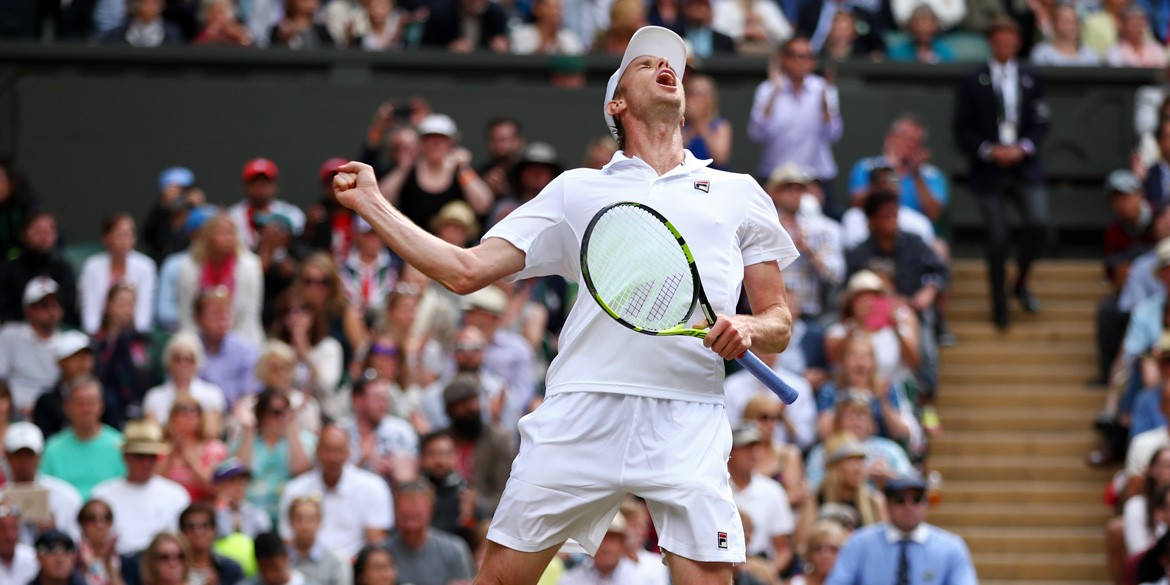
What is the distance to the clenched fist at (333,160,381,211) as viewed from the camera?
6.63 m

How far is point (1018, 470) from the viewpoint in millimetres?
15414

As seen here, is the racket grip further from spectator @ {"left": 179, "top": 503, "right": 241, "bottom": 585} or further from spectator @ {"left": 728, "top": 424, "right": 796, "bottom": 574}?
spectator @ {"left": 728, "top": 424, "right": 796, "bottom": 574}

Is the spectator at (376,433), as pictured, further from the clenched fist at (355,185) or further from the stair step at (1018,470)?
the clenched fist at (355,185)

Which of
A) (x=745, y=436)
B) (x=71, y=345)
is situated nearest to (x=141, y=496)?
(x=71, y=345)

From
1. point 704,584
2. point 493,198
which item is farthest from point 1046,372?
point 704,584

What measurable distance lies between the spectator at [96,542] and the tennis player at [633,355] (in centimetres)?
554

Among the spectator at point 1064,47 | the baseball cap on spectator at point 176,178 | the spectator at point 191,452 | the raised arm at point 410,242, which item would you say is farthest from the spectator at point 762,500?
the spectator at point 1064,47

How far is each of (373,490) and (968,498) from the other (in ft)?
15.6

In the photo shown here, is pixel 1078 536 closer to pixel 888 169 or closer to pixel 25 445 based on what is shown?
pixel 888 169

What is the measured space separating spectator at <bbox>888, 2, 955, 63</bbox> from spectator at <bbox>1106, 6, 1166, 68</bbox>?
1426 millimetres

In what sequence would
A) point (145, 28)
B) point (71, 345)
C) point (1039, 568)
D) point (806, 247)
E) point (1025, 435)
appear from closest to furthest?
point (71, 345)
point (1039, 568)
point (806, 247)
point (1025, 435)
point (145, 28)

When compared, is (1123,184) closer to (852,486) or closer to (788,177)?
(788,177)

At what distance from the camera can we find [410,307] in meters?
14.2

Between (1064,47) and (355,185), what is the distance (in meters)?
13.0
